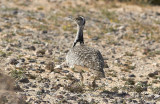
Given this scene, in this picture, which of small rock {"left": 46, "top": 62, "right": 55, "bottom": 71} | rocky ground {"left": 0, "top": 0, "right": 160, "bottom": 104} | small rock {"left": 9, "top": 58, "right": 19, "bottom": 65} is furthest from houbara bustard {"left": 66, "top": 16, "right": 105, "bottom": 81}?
small rock {"left": 9, "top": 58, "right": 19, "bottom": 65}

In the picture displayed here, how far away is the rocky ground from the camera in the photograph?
32.6ft

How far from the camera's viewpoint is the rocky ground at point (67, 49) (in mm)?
9930

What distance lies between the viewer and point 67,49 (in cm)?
1492

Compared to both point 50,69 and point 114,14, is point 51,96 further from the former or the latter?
point 114,14

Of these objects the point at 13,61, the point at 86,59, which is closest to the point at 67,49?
the point at 13,61

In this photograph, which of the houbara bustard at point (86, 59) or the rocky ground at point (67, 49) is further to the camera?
the rocky ground at point (67, 49)

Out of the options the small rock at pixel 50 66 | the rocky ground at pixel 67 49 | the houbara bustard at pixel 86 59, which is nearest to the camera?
the houbara bustard at pixel 86 59

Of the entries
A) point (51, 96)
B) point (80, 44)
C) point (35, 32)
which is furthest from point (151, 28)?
point (51, 96)

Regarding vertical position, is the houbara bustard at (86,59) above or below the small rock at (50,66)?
above

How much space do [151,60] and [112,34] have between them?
369cm

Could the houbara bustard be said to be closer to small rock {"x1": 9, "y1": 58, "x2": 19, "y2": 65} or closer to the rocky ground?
the rocky ground

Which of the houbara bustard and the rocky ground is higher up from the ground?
the houbara bustard

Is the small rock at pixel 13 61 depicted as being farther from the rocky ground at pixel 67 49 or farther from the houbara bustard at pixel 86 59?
the houbara bustard at pixel 86 59

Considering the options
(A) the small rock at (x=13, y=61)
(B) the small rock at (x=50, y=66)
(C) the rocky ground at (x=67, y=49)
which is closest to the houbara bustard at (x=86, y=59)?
(C) the rocky ground at (x=67, y=49)
